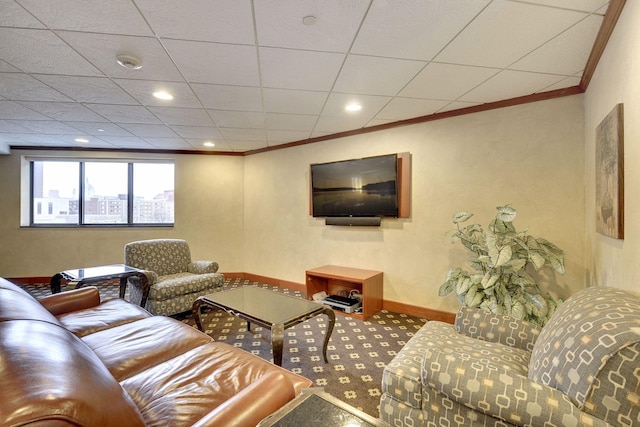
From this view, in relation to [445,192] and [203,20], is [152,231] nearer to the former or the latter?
[203,20]

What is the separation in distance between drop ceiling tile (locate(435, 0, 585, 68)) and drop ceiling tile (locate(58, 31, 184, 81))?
6.52 feet

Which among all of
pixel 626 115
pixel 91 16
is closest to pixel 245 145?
pixel 91 16

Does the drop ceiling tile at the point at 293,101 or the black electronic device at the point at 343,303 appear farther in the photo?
the black electronic device at the point at 343,303

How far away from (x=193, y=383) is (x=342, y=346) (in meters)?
1.59

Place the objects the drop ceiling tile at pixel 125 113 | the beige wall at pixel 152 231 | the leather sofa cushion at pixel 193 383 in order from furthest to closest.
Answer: the beige wall at pixel 152 231 < the drop ceiling tile at pixel 125 113 < the leather sofa cushion at pixel 193 383

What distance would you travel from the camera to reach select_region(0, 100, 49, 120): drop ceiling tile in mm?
2840

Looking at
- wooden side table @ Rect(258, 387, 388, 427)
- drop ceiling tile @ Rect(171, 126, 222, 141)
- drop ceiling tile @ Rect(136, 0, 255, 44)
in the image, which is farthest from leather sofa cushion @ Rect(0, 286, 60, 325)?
drop ceiling tile @ Rect(171, 126, 222, 141)

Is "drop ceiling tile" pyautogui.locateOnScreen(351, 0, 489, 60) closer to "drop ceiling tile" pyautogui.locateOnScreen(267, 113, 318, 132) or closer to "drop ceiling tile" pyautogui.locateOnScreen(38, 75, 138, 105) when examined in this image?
"drop ceiling tile" pyautogui.locateOnScreen(267, 113, 318, 132)

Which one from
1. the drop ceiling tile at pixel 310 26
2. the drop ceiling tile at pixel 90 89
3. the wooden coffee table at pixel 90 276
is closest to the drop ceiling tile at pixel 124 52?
the drop ceiling tile at pixel 90 89

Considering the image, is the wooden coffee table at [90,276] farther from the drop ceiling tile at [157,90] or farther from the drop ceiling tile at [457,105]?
the drop ceiling tile at [457,105]

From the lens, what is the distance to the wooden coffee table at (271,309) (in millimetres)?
1877

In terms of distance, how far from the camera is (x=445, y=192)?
3.06m

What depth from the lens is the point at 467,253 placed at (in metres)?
2.92

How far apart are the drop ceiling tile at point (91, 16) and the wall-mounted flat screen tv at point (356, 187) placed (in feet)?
8.31
